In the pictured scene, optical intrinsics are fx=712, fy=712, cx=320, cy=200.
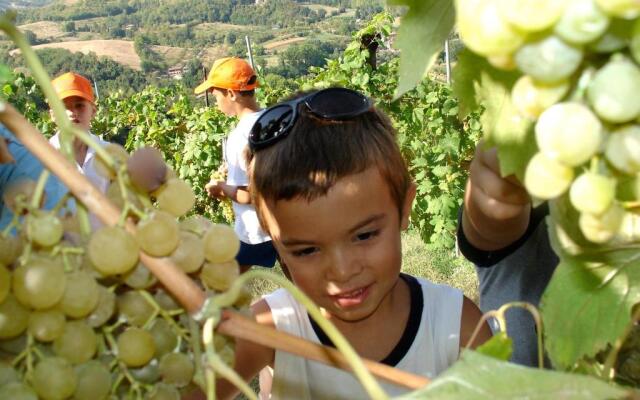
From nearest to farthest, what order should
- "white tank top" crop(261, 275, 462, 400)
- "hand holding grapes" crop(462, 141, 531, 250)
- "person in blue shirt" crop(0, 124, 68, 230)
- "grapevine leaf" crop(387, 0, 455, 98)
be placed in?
"grapevine leaf" crop(387, 0, 455, 98)
"hand holding grapes" crop(462, 141, 531, 250)
"person in blue shirt" crop(0, 124, 68, 230)
"white tank top" crop(261, 275, 462, 400)

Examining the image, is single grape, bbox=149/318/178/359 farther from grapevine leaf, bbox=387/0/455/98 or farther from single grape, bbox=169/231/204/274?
grapevine leaf, bbox=387/0/455/98

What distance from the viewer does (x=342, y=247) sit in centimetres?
150

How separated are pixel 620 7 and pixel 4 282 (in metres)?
0.47

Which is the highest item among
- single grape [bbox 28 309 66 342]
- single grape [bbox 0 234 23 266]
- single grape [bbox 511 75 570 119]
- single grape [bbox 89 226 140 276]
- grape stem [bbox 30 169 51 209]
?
single grape [bbox 511 75 570 119]

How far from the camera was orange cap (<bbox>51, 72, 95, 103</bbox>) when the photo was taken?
5398 mm

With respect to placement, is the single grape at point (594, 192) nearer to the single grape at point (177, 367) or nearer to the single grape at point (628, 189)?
the single grape at point (628, 189)

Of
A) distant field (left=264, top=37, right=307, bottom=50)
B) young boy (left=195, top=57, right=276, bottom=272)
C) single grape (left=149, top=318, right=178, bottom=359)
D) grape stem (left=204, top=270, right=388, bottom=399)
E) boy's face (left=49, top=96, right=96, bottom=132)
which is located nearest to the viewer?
grape stem (left=204, top=270, right=388, bottom=399)

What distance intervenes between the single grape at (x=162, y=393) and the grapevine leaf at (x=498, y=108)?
35cm

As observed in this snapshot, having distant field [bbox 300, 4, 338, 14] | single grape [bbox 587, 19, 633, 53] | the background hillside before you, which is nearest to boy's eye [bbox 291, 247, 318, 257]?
single grape [bbox 587, 19, 633, 53]

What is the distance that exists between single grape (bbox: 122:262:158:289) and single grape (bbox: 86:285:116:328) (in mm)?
21

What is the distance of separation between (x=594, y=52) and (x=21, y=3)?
0.56m

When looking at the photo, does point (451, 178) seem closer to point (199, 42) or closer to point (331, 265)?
point (331, 265)

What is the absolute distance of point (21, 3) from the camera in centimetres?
72

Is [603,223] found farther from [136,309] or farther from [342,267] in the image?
[342,267]
